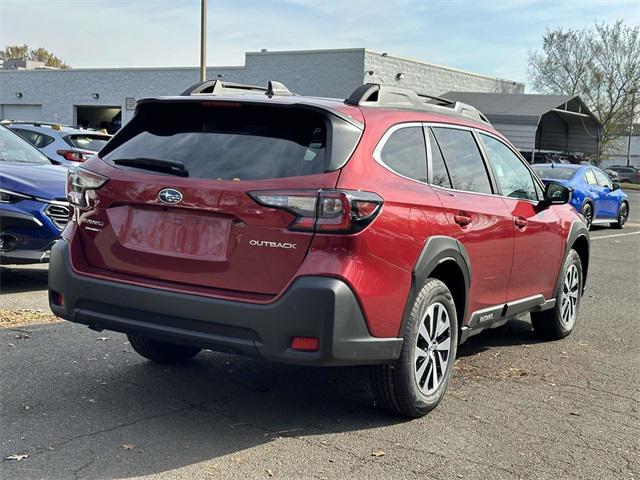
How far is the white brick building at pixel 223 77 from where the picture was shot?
3531cm

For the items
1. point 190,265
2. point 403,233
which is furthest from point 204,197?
point 403,233

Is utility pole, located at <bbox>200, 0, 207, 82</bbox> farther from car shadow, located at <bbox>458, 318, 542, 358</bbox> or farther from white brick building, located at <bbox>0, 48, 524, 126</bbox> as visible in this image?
car shadow, located at <bbox>458, 318, 542, 358</bbox>

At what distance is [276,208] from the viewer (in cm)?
381

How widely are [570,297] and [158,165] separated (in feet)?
13.7

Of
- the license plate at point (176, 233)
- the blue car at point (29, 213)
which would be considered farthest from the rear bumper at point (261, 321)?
the blue car at point (29, 213)

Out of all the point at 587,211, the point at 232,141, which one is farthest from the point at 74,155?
the point at 587,211

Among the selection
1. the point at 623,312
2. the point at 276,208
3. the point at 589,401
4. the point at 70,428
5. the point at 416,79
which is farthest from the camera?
the point at 416,79

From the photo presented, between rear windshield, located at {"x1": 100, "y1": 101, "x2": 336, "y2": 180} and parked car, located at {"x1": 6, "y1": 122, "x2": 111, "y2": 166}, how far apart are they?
28.8ft

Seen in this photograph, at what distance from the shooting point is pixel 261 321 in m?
3.77

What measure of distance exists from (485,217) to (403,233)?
1172mm

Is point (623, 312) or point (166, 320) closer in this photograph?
point (166, 320)

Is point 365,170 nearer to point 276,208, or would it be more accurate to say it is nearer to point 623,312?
point 276,208

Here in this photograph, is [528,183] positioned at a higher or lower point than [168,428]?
higher

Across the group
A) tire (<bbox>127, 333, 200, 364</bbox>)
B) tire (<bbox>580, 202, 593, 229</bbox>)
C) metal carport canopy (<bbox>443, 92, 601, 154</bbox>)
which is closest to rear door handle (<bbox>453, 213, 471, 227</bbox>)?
tire (<bbox>127, 333, 200, 364</bbox>)
